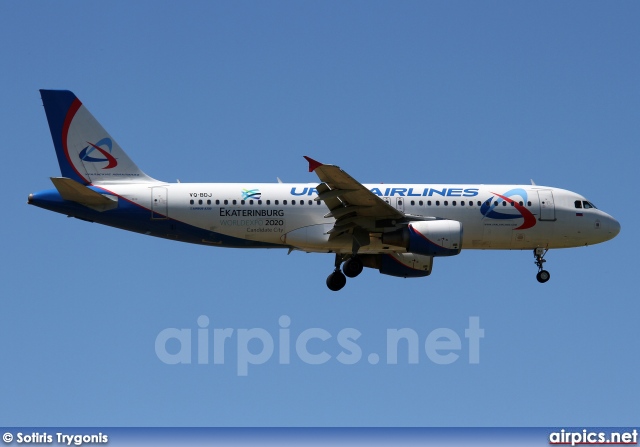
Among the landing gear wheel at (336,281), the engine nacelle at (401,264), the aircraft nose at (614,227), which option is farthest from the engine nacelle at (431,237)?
the aircraft nose at (614,227)

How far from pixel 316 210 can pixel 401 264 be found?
587cm

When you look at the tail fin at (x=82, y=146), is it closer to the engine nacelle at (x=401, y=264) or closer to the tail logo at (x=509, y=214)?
the engine nacelle at (x=401, y=264)

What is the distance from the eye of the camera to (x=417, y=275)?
57.6 meters

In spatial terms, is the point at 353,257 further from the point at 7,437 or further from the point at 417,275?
the point at 7,437

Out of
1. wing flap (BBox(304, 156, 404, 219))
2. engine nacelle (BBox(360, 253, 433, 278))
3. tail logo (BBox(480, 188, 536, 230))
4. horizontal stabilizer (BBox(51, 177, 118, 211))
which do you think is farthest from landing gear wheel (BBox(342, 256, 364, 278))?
horizontal stabilizer (BBox(51, 177, 118, 211))

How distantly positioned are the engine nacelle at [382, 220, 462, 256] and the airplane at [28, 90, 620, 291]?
0.04 m

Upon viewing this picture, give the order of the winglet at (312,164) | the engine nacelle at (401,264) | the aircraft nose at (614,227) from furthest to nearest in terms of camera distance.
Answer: the engine nacelle at (401,264)
the aircraft nose at (614,227)
the winglet at (312,164)

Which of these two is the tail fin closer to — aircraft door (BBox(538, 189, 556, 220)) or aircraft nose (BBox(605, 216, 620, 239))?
aircraft door (BBox(538, 189, 556, 220))

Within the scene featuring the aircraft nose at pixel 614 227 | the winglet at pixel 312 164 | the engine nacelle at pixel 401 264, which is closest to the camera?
the winglet at pixel 312 164

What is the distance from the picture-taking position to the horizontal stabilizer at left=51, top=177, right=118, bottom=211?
51281mm

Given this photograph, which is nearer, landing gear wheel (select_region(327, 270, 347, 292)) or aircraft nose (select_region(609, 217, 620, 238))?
landing gear wheel (select_region(327, 270, 347, 292))

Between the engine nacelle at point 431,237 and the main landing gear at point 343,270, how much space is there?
2709 millimetres

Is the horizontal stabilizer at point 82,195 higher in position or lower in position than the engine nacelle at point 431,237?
higher

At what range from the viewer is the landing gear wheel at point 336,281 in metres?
55.4
